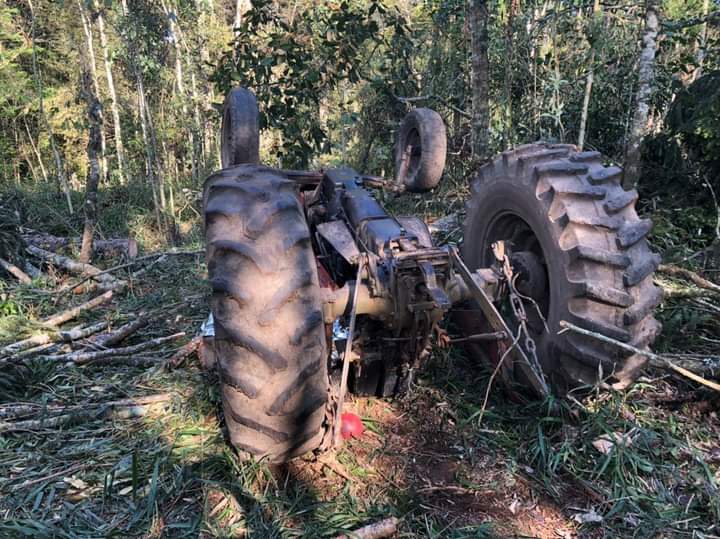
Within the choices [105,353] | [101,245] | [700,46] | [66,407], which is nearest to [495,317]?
[66,407]

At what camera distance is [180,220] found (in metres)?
11.9

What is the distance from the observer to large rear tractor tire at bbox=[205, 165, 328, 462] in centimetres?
207

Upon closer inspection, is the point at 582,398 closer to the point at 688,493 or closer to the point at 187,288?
the point at 688,493

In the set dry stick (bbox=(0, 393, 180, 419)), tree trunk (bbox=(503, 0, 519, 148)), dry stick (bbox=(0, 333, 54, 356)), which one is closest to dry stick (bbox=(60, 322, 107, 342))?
dry stick (bbox=(0, 333, 54, 356))

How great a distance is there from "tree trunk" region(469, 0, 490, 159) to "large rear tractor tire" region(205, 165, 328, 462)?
430cm

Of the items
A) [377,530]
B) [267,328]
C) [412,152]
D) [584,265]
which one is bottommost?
[377,530]

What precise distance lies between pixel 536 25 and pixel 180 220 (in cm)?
836

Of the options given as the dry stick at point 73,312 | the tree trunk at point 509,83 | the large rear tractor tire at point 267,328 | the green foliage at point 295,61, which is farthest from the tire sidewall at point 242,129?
the tree trunk at point 509,83

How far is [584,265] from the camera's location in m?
2.48

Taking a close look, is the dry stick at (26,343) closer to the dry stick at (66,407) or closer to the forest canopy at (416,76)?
the dry stick at (66,407)

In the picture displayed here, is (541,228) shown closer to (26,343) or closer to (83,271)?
(26,343)

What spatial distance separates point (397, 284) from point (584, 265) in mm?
906

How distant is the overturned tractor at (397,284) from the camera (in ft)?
6.92

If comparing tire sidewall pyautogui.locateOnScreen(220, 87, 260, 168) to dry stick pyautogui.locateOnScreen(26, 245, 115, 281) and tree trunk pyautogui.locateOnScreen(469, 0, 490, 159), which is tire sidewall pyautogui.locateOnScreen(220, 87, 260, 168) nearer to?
dry stick pyautogui.locateOnScreen(26, 245, 115, 281)
